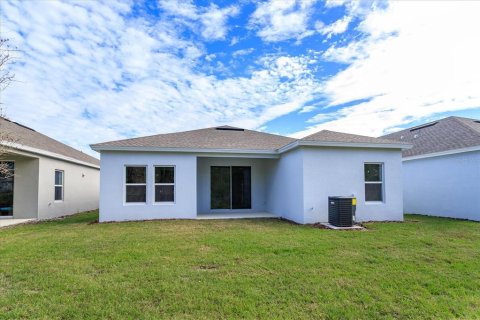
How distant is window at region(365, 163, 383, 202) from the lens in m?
10.6

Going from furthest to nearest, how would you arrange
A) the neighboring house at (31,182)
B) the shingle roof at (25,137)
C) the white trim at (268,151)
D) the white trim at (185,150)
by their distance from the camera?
the neighboring house at (31,182) → the shingle roof at (25,137) → the white trim at (185,150) → the white trim at (268,151)

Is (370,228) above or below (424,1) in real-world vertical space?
below

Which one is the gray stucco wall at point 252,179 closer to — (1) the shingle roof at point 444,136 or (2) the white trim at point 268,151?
(2) the white trim at point 268,151

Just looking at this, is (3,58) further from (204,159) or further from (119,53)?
(204,159)

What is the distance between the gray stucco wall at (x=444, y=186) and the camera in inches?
435

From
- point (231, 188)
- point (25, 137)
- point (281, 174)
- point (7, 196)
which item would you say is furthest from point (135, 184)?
point (7, 196)

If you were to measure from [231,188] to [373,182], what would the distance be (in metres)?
6.09

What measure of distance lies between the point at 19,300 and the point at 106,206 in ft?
24.0

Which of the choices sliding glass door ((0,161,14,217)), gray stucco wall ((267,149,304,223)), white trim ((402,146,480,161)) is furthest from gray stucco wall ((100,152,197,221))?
white trim ((402,146,480,161))

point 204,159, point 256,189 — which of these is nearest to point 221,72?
point 204,159

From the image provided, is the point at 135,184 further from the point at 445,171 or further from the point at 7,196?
the point at 445,171

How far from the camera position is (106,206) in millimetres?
10570

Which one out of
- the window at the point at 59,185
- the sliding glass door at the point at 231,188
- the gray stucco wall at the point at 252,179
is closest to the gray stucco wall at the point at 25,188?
the window at the point at 59,185

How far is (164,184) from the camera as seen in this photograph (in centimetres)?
1114
